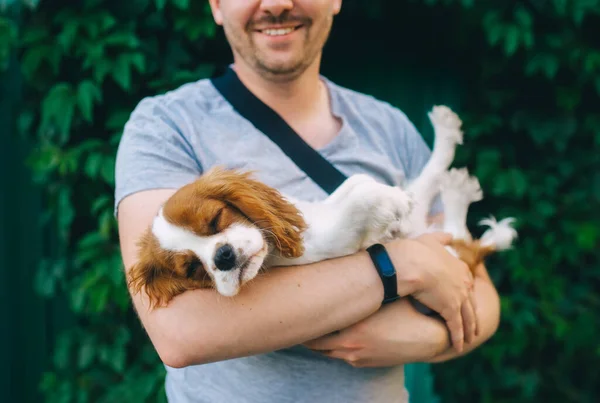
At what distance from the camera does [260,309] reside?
137 centimetres

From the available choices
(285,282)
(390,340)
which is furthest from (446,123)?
(285,282)

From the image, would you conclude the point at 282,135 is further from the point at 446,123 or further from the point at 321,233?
the point at 446,123

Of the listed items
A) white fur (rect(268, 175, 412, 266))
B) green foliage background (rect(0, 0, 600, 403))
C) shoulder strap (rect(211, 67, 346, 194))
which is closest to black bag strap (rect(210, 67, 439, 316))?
shoulder strap (rect(211, 67, 346, 194))

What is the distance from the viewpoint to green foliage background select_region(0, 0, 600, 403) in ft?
8.17

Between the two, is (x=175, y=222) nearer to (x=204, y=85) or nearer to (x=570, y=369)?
(x=204, y=85)

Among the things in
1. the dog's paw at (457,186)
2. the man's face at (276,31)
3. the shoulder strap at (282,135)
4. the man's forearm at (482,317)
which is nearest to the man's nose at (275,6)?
the man's face at (276,31)

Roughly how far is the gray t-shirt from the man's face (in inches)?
7.0

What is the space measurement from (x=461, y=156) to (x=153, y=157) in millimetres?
1930

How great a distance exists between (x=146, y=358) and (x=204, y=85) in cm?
144

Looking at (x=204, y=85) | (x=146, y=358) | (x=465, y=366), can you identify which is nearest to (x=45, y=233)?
(x=146, y=358)

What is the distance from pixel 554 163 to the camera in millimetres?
3035

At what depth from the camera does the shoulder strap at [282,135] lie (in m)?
Result: 1.71

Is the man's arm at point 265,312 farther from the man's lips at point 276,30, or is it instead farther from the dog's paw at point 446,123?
the dog's paw at point 446,123

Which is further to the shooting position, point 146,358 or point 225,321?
point 146,358
